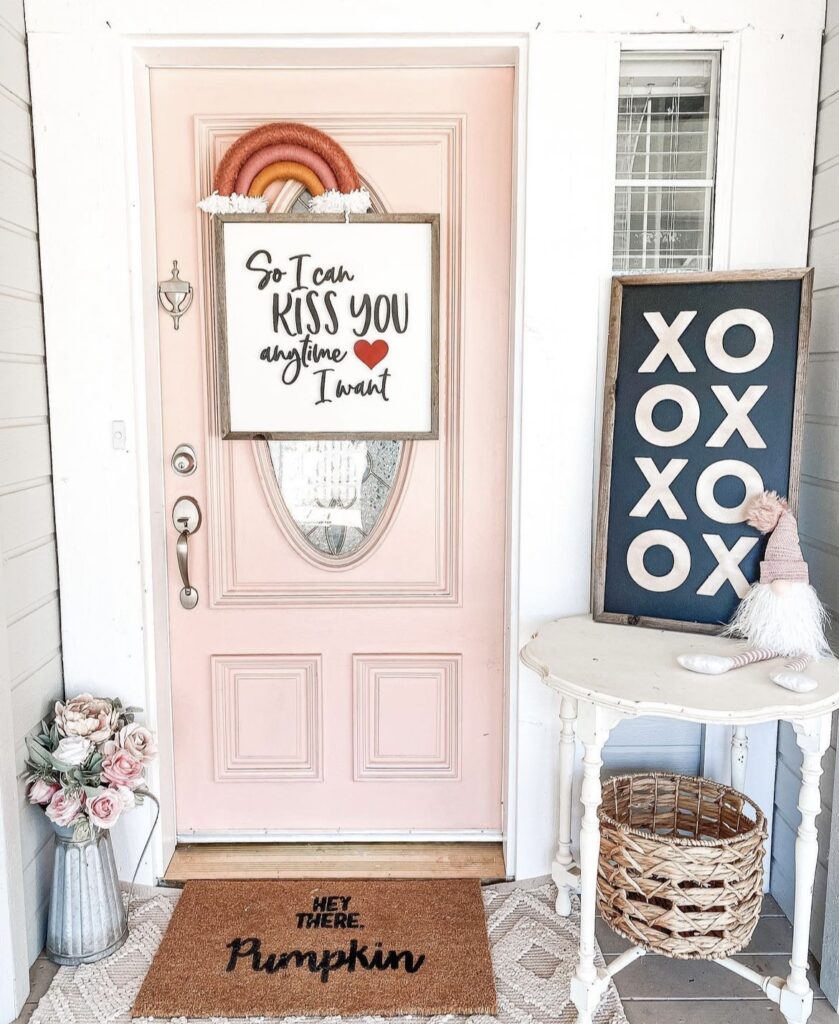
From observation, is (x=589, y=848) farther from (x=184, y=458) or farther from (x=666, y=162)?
(x=666, y=162)

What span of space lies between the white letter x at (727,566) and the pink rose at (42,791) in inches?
61.9

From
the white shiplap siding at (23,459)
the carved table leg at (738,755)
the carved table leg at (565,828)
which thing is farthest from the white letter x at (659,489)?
the white shiplap siding at (23,459)

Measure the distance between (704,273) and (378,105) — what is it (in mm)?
929

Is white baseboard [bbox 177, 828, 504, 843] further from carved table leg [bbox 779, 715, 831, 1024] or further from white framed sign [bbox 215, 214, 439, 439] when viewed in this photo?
white framed sign [bbox 215, 214, 439, 439]

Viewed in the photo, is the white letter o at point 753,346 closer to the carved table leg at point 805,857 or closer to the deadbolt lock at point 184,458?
the carved table leg at point 805,857

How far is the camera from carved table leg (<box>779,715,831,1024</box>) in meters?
1.53

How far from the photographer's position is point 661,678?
1571mm

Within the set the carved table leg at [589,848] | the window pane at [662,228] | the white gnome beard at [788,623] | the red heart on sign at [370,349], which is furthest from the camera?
the red heart on sign at [370,349]

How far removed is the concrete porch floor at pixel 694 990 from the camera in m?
1.72

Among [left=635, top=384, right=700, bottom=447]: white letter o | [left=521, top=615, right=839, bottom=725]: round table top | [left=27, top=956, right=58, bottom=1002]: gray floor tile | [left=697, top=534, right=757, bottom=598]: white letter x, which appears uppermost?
[left=635, top=384, right=700, bottom=447]: white letter o

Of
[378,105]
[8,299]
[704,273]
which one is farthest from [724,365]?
[8,299]

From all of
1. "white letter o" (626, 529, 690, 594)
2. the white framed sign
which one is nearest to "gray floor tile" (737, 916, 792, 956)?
"white letter o" (626, 529, 690, 594)

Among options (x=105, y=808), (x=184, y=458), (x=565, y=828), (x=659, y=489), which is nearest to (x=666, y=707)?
(x=659, y=489)

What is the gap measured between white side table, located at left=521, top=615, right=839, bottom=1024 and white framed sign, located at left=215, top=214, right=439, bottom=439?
765mm
